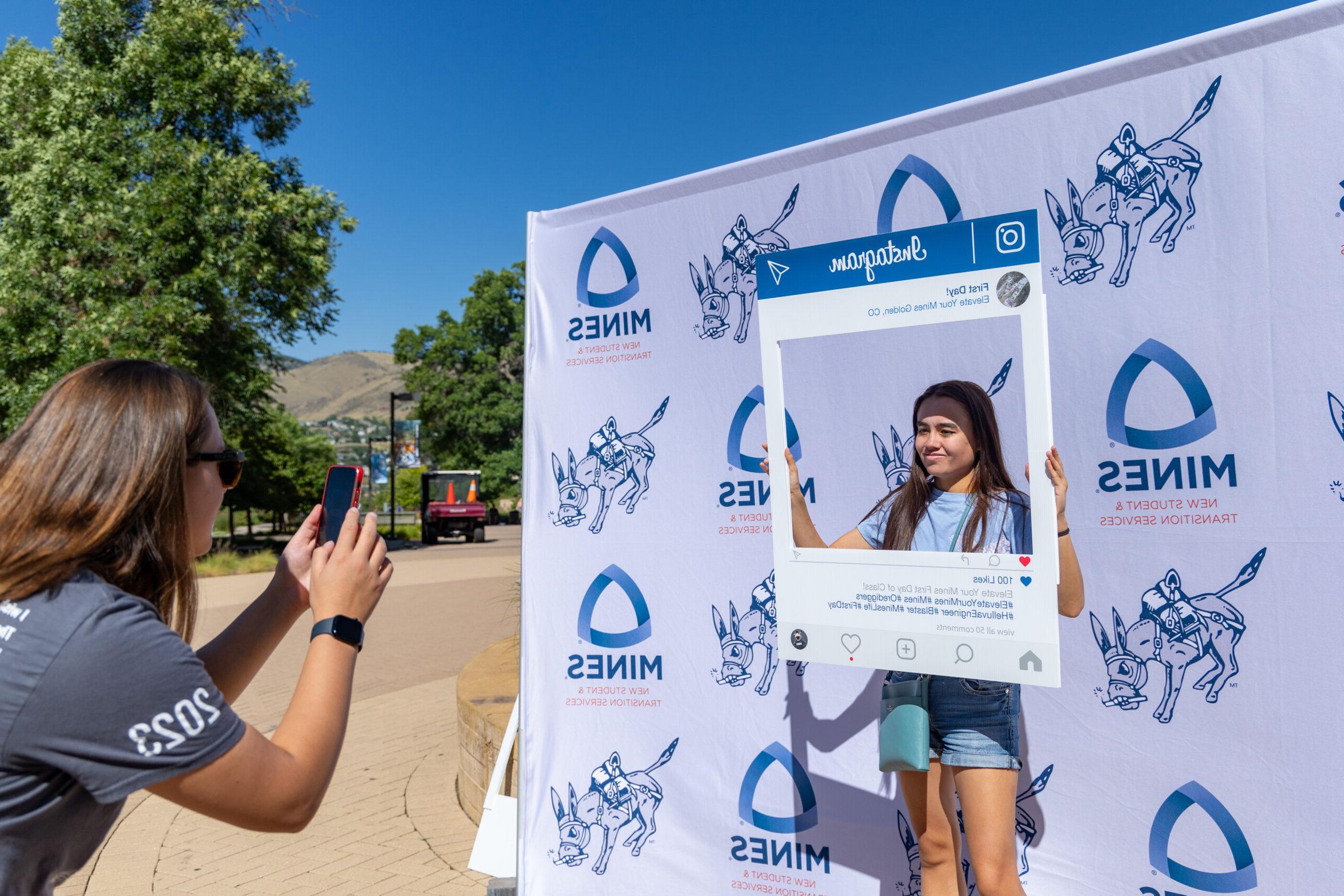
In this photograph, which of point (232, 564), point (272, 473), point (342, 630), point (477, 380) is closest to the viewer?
point (342, 630)

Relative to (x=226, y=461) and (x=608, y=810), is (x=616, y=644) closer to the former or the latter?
(x=608, y=810)

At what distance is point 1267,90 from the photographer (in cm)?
251

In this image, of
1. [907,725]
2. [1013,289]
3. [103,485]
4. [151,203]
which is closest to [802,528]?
[907,725]

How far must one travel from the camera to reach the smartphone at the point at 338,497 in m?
1.92

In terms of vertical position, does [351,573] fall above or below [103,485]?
below

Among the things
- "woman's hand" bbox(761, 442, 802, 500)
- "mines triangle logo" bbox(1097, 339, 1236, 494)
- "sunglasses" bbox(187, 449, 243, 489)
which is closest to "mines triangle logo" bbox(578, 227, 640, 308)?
"woman's hand" bbox(761, 442, 802, 500)

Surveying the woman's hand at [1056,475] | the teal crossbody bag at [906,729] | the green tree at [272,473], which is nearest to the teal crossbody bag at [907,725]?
the teal crossbody bag at [906,729]

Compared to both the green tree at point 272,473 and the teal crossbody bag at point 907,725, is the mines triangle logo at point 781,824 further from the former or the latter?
the green tree at point 272,473

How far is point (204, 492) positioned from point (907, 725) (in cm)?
177

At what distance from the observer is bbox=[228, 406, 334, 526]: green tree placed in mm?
25916

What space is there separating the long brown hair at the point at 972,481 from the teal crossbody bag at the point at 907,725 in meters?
0.05

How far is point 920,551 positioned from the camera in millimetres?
2561

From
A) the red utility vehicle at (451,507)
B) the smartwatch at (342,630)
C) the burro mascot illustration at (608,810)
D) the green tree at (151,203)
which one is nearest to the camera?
the smartwatch at (342,630)

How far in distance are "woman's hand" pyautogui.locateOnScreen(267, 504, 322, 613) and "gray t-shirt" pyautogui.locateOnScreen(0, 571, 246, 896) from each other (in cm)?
61
